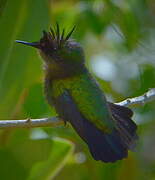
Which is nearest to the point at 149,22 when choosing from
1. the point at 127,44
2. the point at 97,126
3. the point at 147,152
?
the point at 127,44

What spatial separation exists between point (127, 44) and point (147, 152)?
708 mm

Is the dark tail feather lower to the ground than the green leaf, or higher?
higher

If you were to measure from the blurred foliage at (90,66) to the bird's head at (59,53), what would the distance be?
0.50ft

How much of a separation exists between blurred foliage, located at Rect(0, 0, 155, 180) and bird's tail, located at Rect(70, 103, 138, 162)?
0.26m

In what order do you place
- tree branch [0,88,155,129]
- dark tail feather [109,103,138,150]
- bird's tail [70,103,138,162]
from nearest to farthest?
tree branch [0,88,155,129]
bird's tail [70,103,138,162]
dark tail feather [109,103,138,150]

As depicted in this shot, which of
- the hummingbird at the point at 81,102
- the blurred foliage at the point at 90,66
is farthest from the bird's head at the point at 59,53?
the blurred foliage at the point at 90,66

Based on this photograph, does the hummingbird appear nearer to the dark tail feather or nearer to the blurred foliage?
the dark tail feather

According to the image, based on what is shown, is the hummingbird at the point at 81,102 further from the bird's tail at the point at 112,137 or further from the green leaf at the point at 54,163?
the green leaf at the point at 54,163

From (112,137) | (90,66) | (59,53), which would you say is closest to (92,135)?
(112,137)

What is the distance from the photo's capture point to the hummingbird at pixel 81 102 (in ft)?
9.99

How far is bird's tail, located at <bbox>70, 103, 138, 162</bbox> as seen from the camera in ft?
9.86

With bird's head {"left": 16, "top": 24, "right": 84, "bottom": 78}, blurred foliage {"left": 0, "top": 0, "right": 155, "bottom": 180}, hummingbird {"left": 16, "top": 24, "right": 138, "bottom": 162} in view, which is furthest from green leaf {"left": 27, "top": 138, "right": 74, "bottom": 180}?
bird's head {"left": 16, "top": 24, "right": 84, "bottom": 78}

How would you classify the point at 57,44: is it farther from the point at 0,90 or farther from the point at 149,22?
the point at 149,22

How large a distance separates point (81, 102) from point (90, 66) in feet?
3.84
